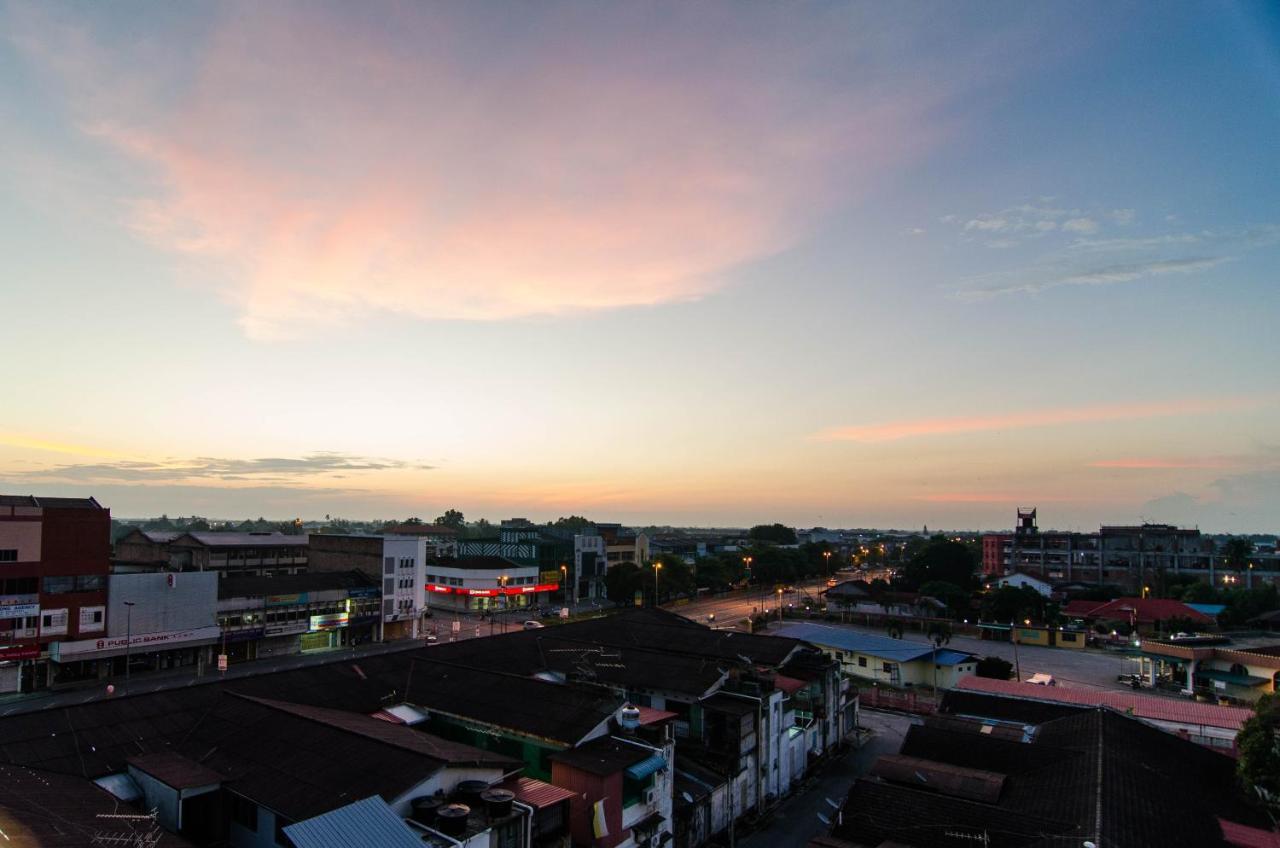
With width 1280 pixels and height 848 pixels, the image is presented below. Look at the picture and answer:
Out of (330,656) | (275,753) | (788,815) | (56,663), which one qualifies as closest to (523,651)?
(788,815)

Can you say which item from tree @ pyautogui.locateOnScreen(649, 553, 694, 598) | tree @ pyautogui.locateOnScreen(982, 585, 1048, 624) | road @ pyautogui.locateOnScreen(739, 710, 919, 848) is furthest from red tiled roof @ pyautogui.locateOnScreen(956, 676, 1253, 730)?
tree @ pyautogui.locateOnScreen(649, 553, 694, 598)

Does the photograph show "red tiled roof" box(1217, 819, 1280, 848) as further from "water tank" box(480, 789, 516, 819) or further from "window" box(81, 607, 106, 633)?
"window" box(81, 607, 106, 633)

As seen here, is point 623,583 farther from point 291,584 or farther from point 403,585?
point 291,584

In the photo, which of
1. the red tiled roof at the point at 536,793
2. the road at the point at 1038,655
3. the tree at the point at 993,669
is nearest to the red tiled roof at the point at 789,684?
the red tiled roof at the point at 536,793

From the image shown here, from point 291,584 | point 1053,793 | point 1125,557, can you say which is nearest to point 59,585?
point 291,584

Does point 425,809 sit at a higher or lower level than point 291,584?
higher
